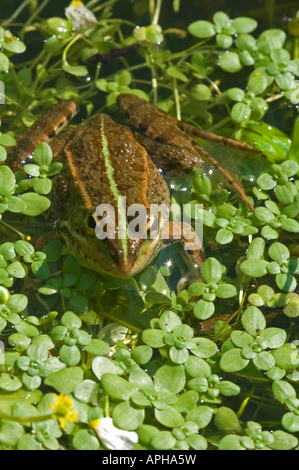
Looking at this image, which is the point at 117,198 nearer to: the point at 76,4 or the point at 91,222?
the point at 91,222

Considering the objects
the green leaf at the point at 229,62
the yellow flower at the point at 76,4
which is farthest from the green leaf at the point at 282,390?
the yellow flower at the point at 76,4

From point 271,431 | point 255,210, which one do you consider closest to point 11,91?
point 255,210

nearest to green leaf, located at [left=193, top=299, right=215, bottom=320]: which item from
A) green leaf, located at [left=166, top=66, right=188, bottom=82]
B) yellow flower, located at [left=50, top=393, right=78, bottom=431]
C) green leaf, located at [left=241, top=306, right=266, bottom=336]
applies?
green leaf, located at [left=241, top=306, right=266, bottom=336]

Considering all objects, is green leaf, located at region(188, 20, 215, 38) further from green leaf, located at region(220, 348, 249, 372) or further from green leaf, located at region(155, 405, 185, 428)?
green leaf, located at region(155, 405, 185, 428)

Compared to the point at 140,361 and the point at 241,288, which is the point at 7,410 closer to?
the point at 140,361

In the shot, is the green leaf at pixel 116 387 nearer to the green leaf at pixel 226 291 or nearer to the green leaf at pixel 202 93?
the green leaf at pixel 226 291

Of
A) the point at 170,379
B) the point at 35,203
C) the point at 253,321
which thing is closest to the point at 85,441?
the point at 170,379
